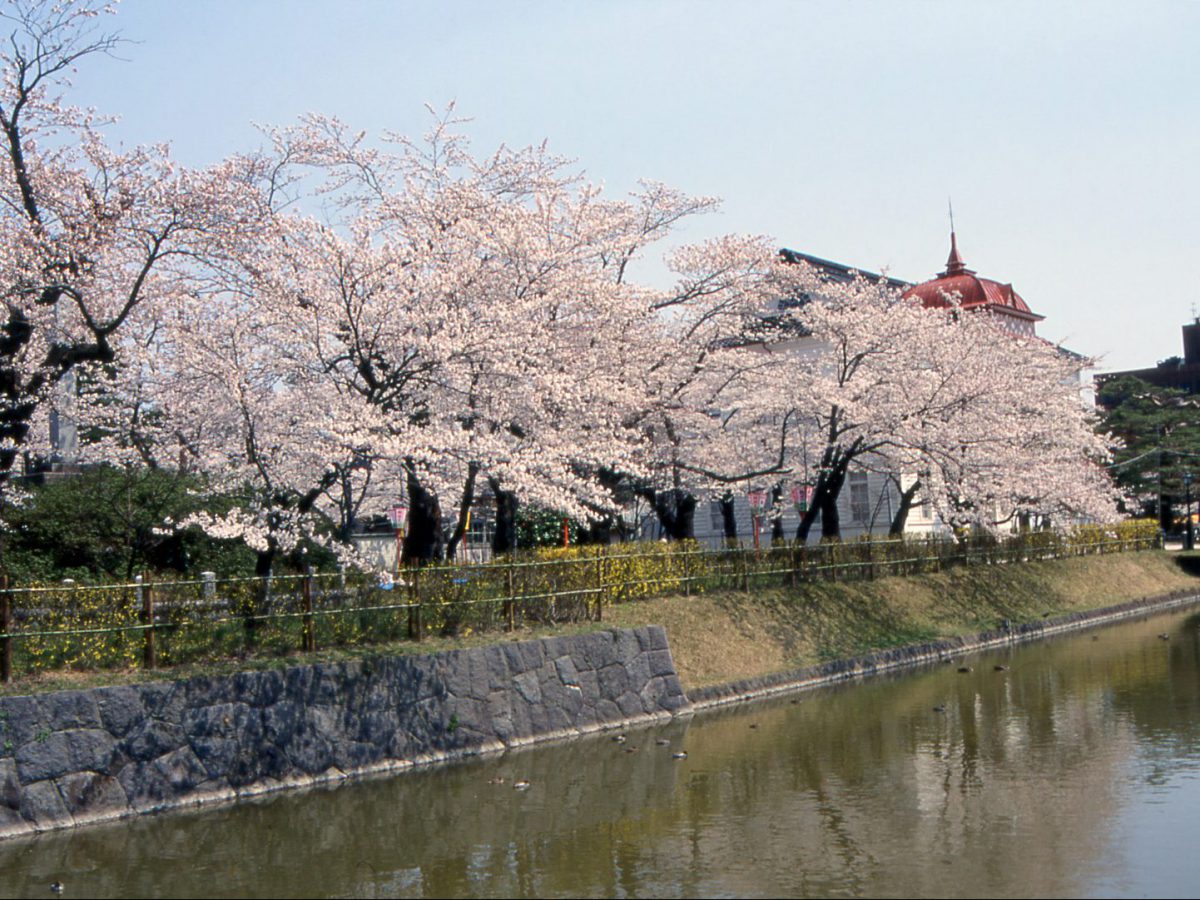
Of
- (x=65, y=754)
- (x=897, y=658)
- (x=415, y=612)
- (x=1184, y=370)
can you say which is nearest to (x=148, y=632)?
(x=65, y=754)

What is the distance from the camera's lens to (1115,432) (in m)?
59.4

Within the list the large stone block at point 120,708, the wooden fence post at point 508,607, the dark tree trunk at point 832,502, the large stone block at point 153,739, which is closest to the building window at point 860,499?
the dark tree trunk at point 832,502

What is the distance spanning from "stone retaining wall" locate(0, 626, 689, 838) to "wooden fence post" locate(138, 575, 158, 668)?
0.69 metres

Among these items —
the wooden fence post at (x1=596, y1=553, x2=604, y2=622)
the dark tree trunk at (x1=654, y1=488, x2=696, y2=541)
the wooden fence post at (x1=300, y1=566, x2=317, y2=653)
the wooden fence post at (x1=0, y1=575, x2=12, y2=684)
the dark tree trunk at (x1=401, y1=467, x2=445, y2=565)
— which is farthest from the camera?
the dark tree trunk at (x1=654, y1=488, x2=696, y2=541)

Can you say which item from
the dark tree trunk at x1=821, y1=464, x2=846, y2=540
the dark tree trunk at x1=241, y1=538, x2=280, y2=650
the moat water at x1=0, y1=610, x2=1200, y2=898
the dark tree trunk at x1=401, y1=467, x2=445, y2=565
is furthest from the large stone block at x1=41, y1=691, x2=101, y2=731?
the dark tree trunk at x1=821, y1=464, x2=846, y2=540

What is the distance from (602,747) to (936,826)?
6.83m

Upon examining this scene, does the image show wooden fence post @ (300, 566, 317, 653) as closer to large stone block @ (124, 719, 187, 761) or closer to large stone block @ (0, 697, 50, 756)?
large stone block @ (124, 719, 187, 761)

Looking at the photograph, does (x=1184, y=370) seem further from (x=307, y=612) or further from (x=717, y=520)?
(x=307, y=612)

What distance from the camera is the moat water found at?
984cm

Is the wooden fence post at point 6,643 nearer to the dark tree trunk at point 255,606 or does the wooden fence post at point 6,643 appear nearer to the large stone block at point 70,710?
the large stone block at point 70,710

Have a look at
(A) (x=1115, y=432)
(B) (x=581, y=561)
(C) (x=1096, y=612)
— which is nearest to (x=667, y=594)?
(B) (x=581, y=561)

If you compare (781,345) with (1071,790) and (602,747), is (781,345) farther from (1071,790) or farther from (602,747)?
(1071,790)

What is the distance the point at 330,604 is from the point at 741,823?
285 inches

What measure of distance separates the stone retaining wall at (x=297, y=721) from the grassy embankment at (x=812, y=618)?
434 mm
